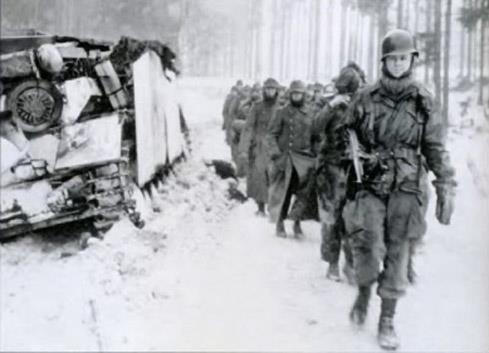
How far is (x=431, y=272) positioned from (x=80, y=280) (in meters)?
2.96

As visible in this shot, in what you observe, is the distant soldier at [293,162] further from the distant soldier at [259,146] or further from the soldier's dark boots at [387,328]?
the soldier's dark boots at [387,328]

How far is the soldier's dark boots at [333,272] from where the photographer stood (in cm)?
562

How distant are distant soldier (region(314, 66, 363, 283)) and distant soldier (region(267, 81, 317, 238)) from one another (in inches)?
30.6

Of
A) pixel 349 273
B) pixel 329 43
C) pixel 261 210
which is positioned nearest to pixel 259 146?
pixel 261 210

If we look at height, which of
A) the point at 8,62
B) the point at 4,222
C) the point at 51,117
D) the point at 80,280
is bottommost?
the point at 80,280

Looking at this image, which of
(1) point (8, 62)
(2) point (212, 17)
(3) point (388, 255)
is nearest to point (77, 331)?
(1) point (8, 62)

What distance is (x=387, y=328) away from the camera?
14.7 ft

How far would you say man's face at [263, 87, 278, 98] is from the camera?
7868 millimetres

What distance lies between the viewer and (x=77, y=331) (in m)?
3.75

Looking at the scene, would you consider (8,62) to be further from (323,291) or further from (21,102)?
(323,291)

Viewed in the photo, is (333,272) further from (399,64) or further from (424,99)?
(399,64)

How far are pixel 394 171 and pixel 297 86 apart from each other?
2869 mm

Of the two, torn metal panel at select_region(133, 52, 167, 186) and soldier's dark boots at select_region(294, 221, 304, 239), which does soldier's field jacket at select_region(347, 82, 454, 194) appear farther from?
soldier's dark boots at select_region(294, 221, 304, 239)

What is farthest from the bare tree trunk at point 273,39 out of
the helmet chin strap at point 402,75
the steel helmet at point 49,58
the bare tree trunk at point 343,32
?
the steel helmet at point 49,58
